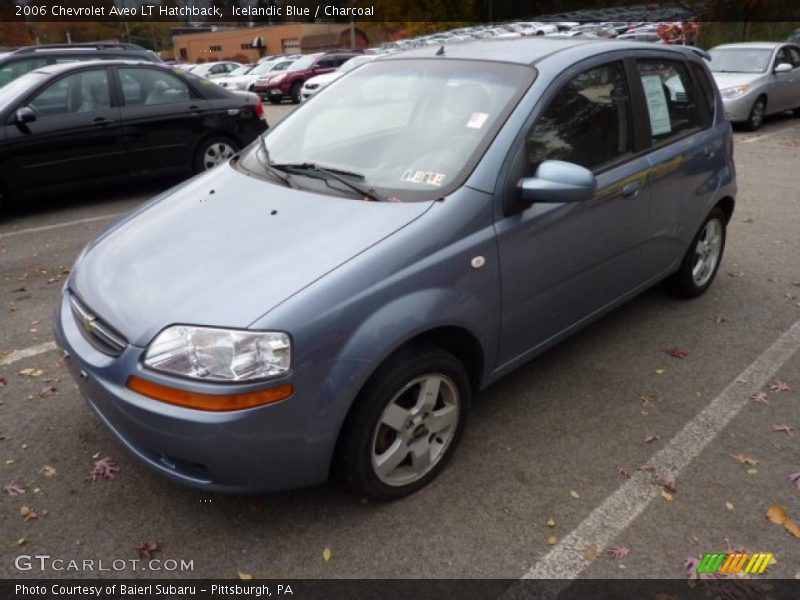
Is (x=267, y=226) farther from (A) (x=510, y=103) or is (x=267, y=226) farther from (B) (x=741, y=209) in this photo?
(B) (x=741, y=209)

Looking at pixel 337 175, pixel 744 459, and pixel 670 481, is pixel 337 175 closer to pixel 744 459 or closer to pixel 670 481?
pixel 670 481

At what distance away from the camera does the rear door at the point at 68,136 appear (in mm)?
6500

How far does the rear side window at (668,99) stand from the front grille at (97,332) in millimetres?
2903

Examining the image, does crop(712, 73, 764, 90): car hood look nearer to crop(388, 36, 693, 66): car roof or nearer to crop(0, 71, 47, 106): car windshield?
crop(388, 36, 693, 66): car roof

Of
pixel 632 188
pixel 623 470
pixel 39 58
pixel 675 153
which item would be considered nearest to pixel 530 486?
pixel 623 470

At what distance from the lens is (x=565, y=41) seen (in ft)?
11.4

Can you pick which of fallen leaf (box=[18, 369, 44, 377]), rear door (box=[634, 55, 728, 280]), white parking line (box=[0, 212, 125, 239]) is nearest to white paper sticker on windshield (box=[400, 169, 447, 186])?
rear door (box=[634, 55, 728, 280])

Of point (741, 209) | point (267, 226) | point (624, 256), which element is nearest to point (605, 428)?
point (624, 256)

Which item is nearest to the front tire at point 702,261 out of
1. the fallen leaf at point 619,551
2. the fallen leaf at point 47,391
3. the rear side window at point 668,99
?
the rear side window at point 668,99

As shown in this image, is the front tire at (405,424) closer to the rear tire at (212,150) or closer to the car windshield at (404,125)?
the car windshield at (404,125)

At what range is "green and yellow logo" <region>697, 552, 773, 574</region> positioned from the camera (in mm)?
2332

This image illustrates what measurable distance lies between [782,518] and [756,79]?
11.3 m

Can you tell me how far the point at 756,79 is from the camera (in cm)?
1156

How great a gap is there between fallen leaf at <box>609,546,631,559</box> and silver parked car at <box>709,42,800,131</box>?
10.6m
